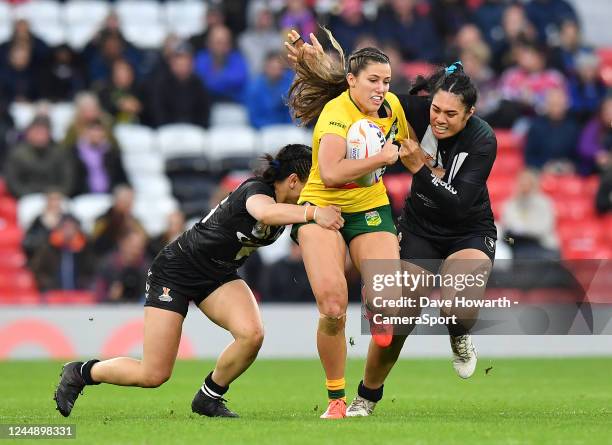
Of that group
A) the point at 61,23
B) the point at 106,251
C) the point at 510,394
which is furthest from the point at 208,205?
the point at 510,394

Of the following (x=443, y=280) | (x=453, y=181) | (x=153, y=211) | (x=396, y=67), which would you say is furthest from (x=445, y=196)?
(x=153, y=211)

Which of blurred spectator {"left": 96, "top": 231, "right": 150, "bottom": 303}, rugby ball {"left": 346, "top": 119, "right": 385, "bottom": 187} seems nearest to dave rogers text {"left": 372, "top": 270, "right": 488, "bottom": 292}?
rugby ball {"left": 346, "top": 119, "right": 385, "bottom": 187}

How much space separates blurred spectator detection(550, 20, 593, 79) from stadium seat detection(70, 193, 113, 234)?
24.3ft

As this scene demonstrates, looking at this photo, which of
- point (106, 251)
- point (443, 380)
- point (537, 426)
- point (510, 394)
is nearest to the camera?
point (537, 426)

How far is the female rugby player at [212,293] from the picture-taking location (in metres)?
9.26

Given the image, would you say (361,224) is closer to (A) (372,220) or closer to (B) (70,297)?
(A) (372,220)

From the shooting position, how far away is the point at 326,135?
8773 mm

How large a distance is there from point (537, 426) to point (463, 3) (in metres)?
13.2

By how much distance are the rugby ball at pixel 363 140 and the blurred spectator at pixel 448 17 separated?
1168cm

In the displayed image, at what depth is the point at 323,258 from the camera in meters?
8.76

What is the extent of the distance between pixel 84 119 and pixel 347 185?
1021 cm

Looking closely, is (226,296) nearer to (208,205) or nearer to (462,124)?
(462,124)

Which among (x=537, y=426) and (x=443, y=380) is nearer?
(x=537, y=426)

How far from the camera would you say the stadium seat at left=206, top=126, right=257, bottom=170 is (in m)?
18.9
